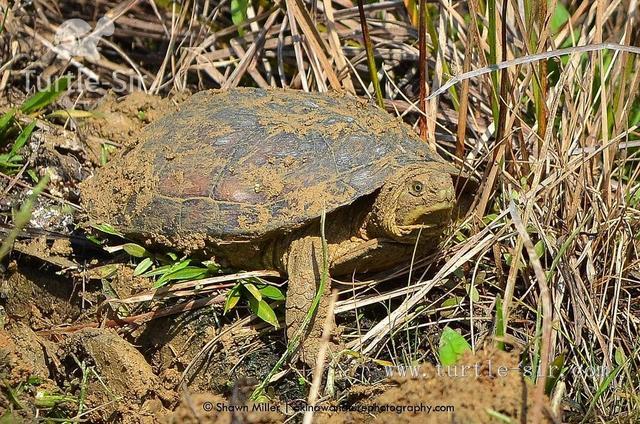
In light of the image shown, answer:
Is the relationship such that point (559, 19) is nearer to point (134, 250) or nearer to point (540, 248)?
point (540, 248)

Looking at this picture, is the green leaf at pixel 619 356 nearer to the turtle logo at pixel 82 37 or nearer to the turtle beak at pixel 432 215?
the turtle beak at pixel 432 215

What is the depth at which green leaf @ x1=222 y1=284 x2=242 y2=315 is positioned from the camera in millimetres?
3328

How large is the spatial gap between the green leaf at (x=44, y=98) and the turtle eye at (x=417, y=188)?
2.30m

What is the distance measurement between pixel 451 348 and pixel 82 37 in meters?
3.40

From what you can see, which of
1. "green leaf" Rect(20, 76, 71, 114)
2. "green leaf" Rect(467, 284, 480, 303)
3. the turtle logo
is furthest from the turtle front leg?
the turtle logo

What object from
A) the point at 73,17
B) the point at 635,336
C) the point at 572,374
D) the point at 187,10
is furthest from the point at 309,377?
the point at 73,17

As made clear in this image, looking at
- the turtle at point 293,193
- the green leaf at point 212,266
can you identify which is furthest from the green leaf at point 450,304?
the green leaf at point 212,266

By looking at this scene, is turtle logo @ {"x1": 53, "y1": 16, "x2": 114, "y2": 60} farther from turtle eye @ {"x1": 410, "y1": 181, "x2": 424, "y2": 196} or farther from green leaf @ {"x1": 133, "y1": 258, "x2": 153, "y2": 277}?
turtle eye @ {"x1": 410, "y1": 181, "x2": 424, "y2": 196}

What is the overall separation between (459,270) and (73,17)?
330 cm

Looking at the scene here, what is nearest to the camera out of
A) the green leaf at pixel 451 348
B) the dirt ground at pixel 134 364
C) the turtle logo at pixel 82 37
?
the dirt ground at pixel 134 364

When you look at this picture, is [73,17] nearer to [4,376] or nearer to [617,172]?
[4,376]

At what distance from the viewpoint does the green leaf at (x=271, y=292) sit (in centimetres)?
336

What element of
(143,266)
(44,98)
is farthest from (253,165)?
(44,98)

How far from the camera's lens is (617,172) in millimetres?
3984
